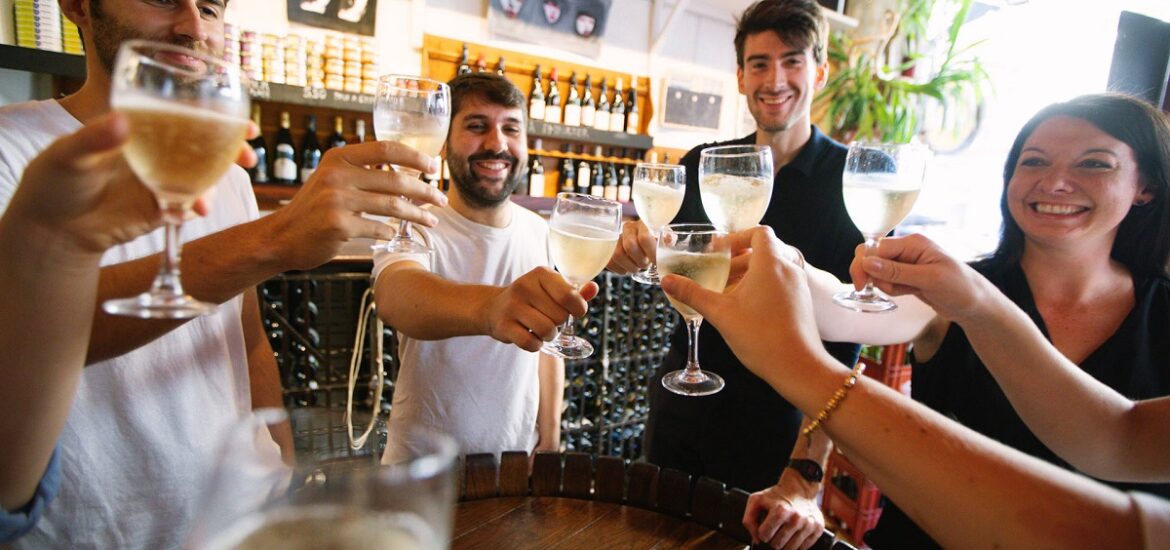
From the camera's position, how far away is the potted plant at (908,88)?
4.07 meters

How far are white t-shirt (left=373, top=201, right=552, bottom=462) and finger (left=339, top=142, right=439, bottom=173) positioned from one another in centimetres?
81

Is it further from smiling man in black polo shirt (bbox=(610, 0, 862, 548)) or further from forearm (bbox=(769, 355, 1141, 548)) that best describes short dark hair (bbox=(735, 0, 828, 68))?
forearm (bbox=(769, 355, 1141, 548))

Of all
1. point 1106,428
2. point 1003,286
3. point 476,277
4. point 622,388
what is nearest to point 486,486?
point 476,277

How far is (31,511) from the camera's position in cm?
77

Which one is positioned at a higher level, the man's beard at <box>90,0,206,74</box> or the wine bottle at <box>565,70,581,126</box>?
the wine bottle at <box>565,70,581,126</box>

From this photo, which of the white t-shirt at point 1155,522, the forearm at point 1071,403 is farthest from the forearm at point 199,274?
the forearm at point 1071,403

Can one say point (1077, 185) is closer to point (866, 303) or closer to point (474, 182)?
point (866, 303)

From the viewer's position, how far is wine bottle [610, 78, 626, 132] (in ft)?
13.9

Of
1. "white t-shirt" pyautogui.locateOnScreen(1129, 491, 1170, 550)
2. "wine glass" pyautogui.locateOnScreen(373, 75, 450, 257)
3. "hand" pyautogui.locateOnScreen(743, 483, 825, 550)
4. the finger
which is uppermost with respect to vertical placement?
"wine glass" pyautogui.locateOnScreen(373, 75, 450, 257)

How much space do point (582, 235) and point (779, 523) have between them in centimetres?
72

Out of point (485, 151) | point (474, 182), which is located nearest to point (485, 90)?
point (485, 151)

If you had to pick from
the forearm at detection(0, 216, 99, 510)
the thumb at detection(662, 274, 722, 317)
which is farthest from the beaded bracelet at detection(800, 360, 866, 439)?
the forearm at detection(0, 216, 99, 510)

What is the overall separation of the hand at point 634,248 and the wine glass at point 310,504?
1.04 meters

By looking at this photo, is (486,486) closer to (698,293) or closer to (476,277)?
(698,293)
